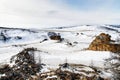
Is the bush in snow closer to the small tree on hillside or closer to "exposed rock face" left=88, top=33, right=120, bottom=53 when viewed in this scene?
the small tree on hillside

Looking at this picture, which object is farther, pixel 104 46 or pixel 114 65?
pixel 104 46

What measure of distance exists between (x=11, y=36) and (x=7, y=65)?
64535 millimetres

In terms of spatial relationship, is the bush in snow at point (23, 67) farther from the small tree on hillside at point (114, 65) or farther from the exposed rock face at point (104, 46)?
the exposed rock face at point (104, 46)

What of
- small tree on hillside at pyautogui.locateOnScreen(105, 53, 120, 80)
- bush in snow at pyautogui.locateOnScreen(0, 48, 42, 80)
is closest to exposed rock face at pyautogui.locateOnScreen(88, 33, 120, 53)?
small tree on hillside at pyautogui.locateOnScreen(105, 53, 120, 80)

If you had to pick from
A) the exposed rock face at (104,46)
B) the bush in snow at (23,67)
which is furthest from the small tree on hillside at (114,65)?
the bush in snow at (23,67)

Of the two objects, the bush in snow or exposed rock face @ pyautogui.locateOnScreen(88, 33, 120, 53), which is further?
exposed rock face @ pyautogui.locateOnScreen(88, 33, 120, 53)

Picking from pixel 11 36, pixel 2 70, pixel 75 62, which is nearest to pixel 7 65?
pixel 2 70

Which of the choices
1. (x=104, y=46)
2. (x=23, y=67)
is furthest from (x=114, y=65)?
(x=23, y=67)

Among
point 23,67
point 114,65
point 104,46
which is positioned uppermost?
point 104,46

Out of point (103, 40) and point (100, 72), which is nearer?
point (100, 72)

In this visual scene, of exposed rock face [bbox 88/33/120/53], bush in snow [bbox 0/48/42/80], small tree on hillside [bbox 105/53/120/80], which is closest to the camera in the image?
bush in snow [bbox 0/48/42/80]

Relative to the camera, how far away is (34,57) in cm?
6512

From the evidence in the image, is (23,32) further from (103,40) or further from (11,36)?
(103,40)

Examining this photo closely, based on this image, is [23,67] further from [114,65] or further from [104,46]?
[104,46]
